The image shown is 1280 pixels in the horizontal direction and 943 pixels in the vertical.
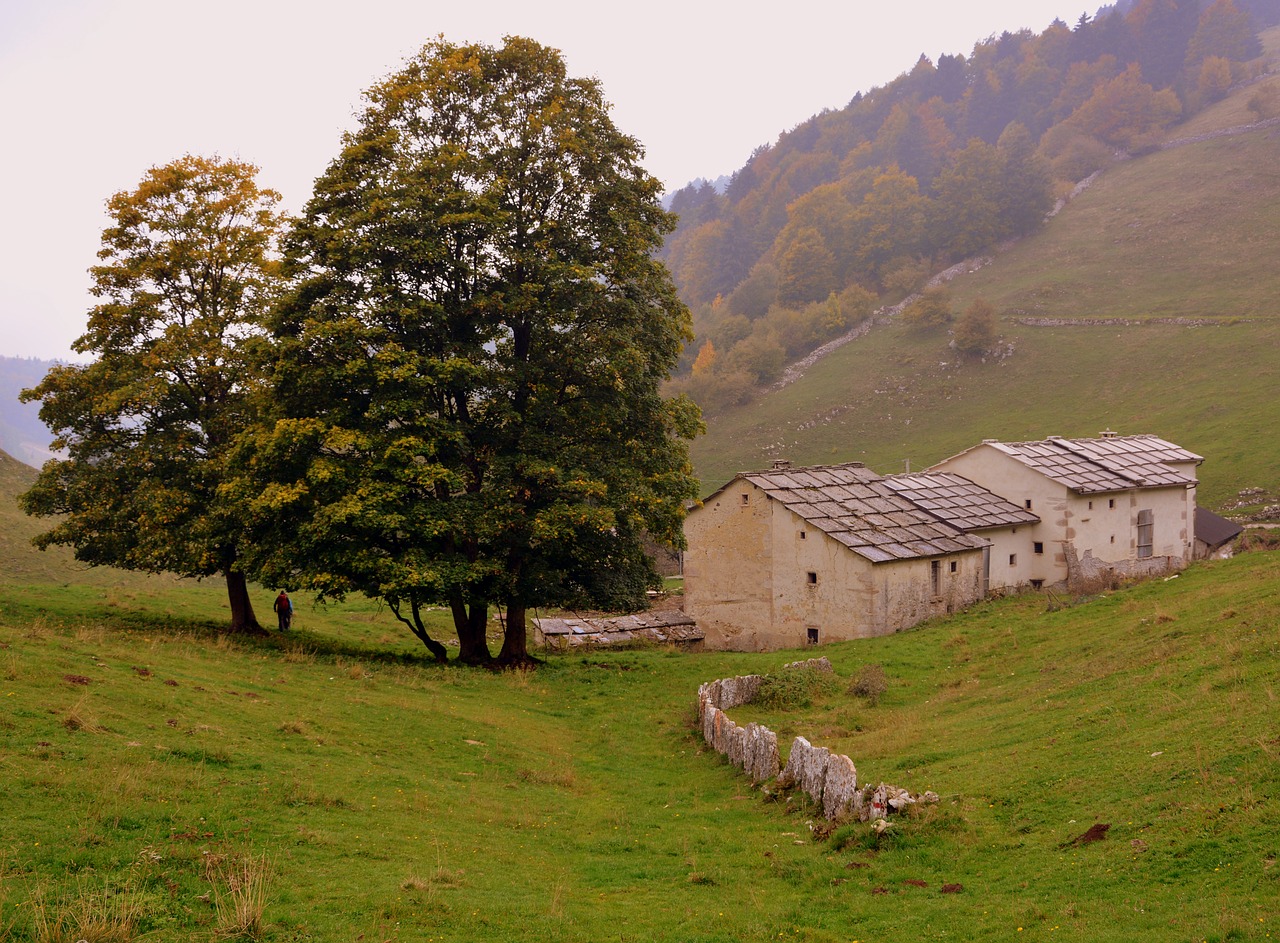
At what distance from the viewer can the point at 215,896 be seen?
940 cm

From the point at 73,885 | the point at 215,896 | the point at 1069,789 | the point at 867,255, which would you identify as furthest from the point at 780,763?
the point at 867,255

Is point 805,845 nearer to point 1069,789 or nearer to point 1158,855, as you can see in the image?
point 1069,789

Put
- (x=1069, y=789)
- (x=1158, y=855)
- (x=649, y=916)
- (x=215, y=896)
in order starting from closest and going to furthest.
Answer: (x=215, y=896) < (x=1158, y=855) < (x=649, y=916) < (x=1069, y=789)

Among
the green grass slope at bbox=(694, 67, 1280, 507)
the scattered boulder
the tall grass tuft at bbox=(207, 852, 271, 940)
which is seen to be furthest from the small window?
the tall grass tuft at bbox=(207, 852, 271, 940)

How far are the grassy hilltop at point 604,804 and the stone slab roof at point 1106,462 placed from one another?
18.9m

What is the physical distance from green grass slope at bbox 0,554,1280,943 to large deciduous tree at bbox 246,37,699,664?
Answer: 4460mm

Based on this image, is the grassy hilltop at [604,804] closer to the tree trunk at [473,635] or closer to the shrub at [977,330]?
the tree trunk at [473,635]

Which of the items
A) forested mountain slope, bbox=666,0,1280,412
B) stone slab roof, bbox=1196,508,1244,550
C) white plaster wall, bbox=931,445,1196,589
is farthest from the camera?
forested mountain slope, bbox=666,0,1280,412

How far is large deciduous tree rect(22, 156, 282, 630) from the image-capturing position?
27.0 metres

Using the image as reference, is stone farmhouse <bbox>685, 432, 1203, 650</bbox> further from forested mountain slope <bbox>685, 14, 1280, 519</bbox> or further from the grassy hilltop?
forested mountain slope <bbox>685, 14, 1280, 519</bbox>

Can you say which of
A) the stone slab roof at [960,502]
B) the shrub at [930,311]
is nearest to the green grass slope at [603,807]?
the stone slab roof at [960,502]

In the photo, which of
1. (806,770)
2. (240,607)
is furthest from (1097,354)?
(806,770)

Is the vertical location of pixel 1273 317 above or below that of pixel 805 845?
above

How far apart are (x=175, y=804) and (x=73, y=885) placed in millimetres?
2656
